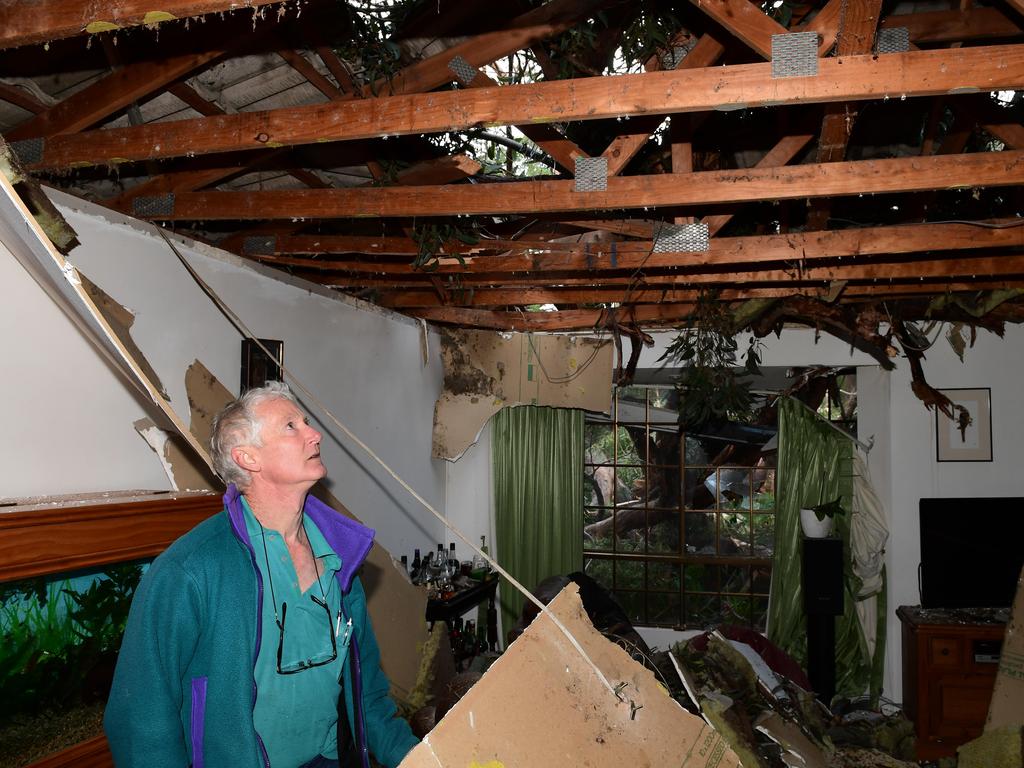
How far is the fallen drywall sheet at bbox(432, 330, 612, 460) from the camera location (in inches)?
239

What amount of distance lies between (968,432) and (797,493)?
1.19 meters

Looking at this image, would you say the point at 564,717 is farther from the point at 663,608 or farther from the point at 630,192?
the point at 663,608

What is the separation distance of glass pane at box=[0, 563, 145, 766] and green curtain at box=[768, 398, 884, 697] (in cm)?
453

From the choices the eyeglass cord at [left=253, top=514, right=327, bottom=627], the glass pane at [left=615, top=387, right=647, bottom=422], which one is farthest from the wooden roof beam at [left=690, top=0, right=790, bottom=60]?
the glass pane at [left=615, top=387, right=647, bottom=422]

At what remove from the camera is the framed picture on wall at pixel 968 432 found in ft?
17.9

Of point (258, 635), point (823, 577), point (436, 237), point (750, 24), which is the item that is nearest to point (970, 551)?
point (823, 577)

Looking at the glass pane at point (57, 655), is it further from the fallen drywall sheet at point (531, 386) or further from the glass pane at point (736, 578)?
the glass pane at point (736, 578)

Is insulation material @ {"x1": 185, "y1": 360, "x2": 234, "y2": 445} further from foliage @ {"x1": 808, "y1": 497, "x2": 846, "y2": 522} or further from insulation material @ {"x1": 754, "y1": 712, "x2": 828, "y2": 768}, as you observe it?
foliage @ {"x1": 808, "y1": 497, "x2": 846, "y2": 522}

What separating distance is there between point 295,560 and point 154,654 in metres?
0.40

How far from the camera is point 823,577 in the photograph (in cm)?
530

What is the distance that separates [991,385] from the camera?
5.47m

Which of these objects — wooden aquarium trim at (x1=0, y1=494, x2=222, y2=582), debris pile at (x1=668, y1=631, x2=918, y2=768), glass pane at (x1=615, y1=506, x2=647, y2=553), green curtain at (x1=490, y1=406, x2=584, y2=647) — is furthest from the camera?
glass pane at (x1=615, y1=506, x2=647, y2=553)

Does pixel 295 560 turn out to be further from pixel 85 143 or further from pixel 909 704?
pixel 909 704

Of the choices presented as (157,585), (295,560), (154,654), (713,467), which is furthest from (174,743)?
(713,467)
